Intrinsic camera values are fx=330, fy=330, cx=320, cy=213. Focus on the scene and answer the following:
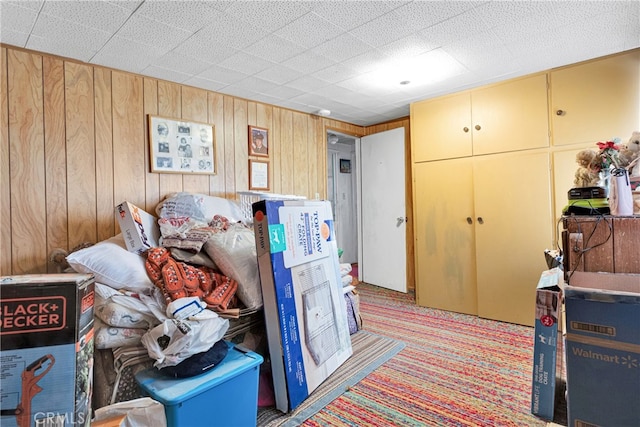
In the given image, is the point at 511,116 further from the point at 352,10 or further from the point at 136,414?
the point at 136,414

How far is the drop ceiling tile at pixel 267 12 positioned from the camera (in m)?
1.81

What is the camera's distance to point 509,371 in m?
2.28

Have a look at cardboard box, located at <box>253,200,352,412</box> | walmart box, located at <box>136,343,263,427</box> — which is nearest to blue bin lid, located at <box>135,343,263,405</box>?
walmart box, located at <box>136,343,263,427</box>

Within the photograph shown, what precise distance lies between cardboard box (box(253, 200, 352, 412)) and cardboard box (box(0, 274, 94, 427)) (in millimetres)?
1018

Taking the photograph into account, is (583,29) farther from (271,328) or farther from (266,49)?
(271,328)

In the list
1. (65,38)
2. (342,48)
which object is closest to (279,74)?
(342,48)

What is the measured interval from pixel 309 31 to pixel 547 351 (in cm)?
234

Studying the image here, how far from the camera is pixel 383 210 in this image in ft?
14.8

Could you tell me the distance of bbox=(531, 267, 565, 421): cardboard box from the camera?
1.77 metres

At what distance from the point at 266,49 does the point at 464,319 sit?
304 cm

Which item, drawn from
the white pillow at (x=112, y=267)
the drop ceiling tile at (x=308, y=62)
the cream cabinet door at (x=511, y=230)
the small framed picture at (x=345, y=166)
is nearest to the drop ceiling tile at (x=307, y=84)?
the drop ceiling tile at (x=308, y=62)

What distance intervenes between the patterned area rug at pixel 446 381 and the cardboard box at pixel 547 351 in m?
0.09

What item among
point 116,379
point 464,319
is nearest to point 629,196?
point 464,319

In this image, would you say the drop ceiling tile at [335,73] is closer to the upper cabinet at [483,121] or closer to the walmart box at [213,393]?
the upper cabinet at [483,121]
